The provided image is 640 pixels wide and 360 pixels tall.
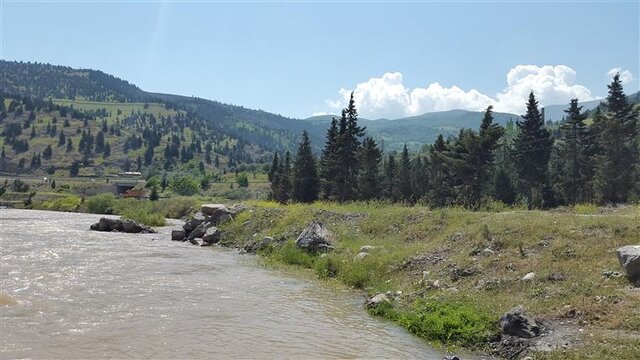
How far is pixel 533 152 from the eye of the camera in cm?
6962

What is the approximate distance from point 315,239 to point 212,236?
15.7 m

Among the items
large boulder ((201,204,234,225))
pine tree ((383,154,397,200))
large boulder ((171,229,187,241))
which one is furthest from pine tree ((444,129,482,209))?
large boulder ((171,229,187,241))

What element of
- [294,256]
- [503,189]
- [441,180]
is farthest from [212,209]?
[503,189]

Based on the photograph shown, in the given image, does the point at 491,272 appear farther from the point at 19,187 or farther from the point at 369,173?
the point at 19,187

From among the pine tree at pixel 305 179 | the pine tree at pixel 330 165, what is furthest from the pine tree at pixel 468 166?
the pine tree at pixel 305 179

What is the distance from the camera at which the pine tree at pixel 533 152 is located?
228 feet

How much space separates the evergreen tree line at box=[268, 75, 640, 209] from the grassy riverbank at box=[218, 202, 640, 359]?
28005 millimetres

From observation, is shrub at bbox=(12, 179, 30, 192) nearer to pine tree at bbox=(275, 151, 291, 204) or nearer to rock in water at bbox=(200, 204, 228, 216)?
pine tree at bbox=(275, 151, 291, 204)

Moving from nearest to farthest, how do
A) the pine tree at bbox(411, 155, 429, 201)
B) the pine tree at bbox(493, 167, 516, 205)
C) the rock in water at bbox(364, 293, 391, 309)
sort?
the rock in water at bbox(364, 293, 391, 309) < the pine tree at bbox(493, 167, 516, 205) < the pine tree at bbox(411, 155, 429, 201)

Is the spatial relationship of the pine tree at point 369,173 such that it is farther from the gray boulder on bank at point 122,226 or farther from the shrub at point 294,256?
the shrub at point 294,256

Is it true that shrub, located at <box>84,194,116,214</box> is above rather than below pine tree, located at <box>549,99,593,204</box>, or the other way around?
below

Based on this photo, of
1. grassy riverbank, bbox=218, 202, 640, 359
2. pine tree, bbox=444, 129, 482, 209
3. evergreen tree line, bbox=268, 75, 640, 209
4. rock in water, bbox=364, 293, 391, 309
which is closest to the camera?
grassy riverbank, bbox=218, 202, 640, 359

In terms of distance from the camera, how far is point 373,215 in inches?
1299

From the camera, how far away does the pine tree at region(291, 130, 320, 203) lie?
84.2m
